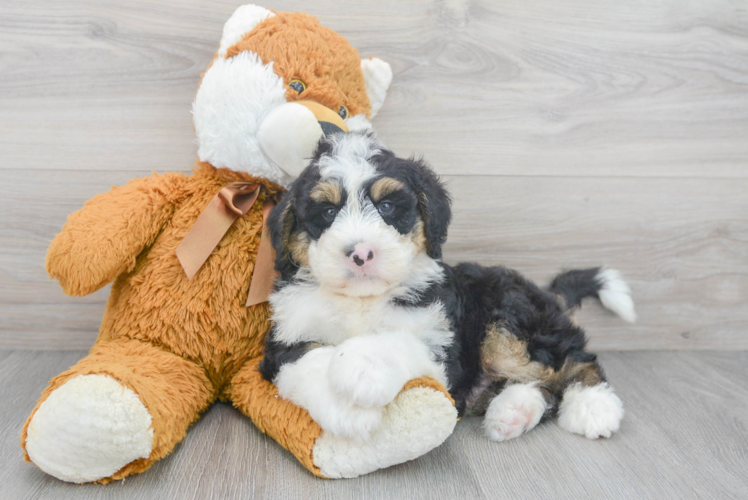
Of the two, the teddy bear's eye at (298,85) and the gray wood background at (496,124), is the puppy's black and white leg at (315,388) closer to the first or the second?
the teddy bear's eye at (298,85)

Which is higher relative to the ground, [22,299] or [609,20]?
[609,20]

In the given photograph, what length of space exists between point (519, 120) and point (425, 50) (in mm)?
455

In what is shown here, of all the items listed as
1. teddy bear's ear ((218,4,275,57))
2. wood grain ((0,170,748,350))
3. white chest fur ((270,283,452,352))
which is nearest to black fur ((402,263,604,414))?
white chest fur ((270,283,452,352))

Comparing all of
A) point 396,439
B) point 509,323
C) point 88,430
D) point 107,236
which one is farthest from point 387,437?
point 107,236

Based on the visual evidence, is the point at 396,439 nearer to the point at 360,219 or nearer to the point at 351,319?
the point at 351,319

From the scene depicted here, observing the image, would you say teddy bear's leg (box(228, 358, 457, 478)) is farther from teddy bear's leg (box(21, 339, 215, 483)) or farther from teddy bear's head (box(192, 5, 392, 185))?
teddy bear's head (box(192, 5, 392, 185))

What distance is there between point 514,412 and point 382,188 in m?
0.77

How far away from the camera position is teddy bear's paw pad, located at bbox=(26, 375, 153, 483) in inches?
47.0

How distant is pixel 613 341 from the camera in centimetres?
233

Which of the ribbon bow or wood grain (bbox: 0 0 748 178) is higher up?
wood grain (bbox: 0 0 748 178)

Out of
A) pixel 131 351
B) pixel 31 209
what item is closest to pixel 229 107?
pixel 131 351

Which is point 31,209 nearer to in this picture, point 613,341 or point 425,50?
point 425,50

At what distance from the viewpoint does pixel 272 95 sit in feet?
4.99

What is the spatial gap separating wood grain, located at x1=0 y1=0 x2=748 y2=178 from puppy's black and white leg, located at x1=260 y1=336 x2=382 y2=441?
0.96 metres
